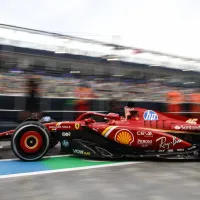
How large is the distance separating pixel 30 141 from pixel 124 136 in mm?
1787

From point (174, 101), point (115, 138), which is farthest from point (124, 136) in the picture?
point (174, 101)

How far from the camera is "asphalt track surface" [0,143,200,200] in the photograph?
357 cm

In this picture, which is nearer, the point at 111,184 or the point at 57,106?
the point at 111,184

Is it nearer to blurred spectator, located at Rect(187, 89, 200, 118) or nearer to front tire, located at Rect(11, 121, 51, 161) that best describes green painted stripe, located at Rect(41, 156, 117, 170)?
front tire, located at Rect(11, 121, 51, 161)

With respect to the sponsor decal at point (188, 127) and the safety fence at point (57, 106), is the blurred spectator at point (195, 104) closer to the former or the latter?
the safety fence at point (57, 106)

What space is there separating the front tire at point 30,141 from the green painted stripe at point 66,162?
0.78ft

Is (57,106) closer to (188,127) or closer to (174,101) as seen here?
(188,127)

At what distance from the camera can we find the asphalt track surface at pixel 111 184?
140 inches

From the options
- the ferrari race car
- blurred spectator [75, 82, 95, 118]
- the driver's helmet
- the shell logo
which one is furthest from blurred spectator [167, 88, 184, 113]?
the shell logo

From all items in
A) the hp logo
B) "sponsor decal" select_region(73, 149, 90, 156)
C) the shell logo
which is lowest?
"sponsor decal" select_region(73, 149, 90, 156)

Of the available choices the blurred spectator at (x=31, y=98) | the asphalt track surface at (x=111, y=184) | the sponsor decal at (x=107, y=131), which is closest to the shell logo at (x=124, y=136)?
the sponsor decal at (x=107, y=131)

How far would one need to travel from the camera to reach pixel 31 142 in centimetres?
543

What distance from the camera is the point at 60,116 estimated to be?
8.35 m

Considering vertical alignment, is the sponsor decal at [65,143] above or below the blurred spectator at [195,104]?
below
